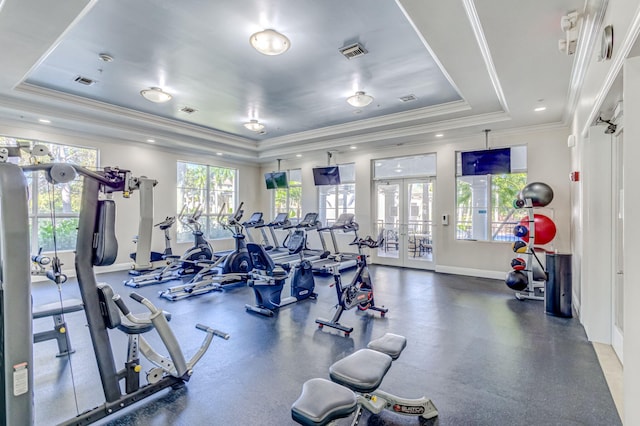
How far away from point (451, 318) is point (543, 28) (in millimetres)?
3522

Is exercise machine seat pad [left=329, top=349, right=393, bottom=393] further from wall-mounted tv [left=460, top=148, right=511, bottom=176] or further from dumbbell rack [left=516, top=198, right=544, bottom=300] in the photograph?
wall-mounted tv [left=460, top=148, right=511, bottom=176]

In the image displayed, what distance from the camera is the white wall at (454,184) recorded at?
616 cm

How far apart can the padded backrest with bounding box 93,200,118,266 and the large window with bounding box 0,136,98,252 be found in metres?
5.02

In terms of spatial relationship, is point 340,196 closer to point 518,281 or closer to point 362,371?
point 518,281

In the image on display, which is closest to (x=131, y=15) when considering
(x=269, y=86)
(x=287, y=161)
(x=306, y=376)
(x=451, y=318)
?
(x=269, y=86)

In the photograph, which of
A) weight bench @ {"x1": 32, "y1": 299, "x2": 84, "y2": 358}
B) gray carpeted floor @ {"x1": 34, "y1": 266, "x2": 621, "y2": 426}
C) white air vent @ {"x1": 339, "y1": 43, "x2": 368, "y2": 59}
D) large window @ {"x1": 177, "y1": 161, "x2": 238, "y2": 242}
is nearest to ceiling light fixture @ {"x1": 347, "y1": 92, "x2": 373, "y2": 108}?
white air vent @ {"x1": 339, "y1": 43, "x2": 368, "y2": 59}

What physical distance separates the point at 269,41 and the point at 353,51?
3.53 ft

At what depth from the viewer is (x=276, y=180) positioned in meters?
10.6

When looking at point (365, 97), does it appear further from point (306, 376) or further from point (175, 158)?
point (175, 158)

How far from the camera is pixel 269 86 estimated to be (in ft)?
17.1

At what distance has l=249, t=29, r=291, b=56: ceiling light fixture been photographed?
353 cm

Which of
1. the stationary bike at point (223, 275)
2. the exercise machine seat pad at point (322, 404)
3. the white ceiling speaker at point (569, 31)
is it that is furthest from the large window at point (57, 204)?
the white ceiling speaker at point (569, 31)

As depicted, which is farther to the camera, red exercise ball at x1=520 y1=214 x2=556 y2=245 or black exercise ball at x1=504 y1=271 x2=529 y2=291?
red exercise ball at x1=520 y1=214 x2=556 y2=245

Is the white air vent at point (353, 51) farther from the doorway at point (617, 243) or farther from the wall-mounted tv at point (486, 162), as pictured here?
the wall-mounted tv at point (486, 162)
